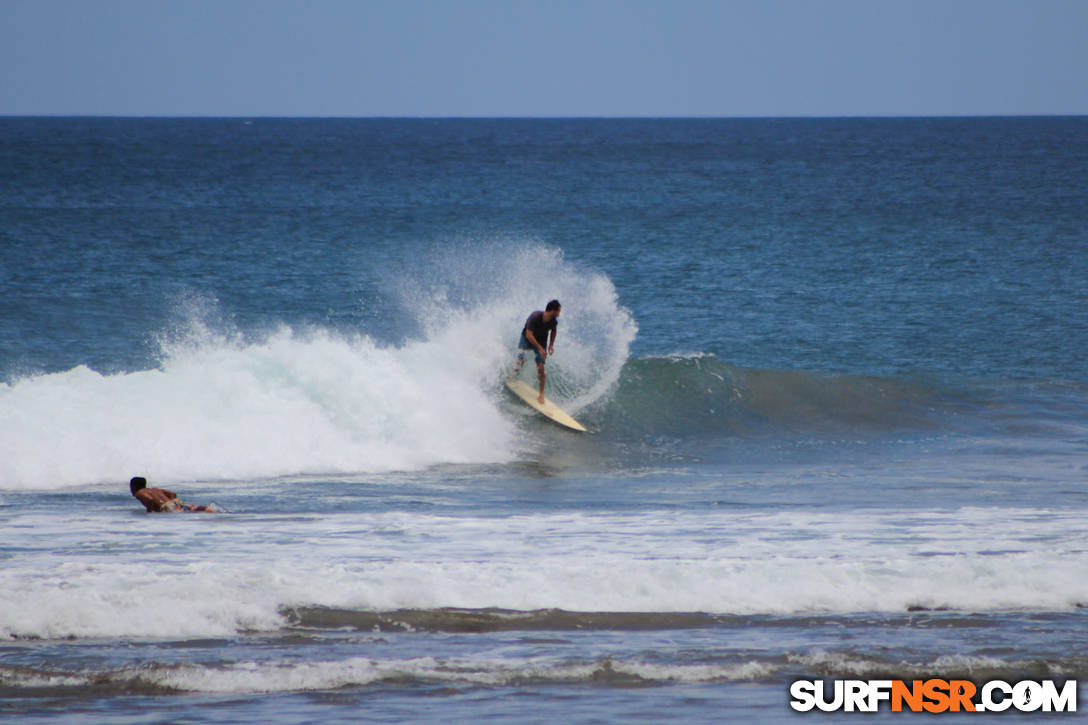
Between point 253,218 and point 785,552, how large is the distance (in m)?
37.7

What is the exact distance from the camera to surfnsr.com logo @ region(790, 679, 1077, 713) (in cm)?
659

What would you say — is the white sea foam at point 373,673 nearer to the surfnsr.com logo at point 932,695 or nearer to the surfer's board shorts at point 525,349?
the surfnsr.com logo at point 932,695

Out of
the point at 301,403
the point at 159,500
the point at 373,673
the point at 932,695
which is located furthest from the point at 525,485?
the point at 932,695

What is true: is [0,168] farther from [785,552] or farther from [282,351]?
[785,552]

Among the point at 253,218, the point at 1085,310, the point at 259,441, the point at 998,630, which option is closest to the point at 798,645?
the point at 998,630

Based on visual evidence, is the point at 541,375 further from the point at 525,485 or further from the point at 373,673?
the point at 373,673

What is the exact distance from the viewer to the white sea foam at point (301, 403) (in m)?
13.3

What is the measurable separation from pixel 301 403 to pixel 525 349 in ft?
9.60

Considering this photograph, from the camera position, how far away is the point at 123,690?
673cm

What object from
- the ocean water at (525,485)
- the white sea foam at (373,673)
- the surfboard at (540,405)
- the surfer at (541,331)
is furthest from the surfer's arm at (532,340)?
the white sea foam at (373,673)

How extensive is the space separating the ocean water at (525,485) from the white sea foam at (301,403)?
1.9 inches

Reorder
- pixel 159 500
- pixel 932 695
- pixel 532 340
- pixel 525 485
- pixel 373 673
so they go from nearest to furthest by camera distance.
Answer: pixel 932 695
pixel 373 673
pixel 159 500
pixel 525 485
pixel 532 340

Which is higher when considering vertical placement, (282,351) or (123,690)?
(282,351)

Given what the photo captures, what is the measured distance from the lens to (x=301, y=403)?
49.2 feet
